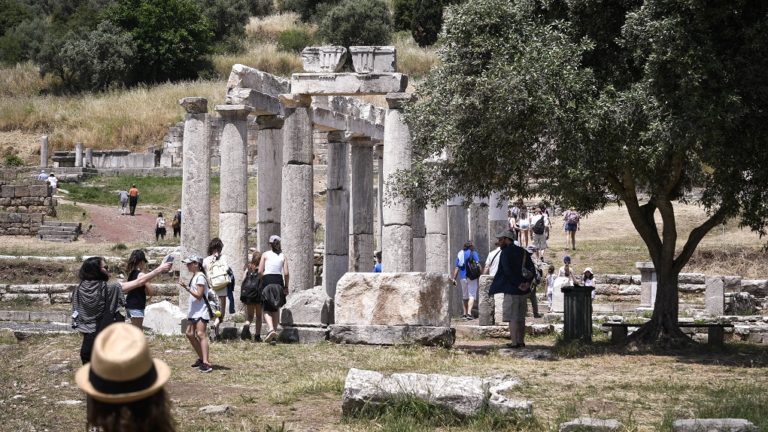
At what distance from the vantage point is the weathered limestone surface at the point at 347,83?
2322cm

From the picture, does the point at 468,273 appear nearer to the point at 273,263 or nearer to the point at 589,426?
the point at 273,263

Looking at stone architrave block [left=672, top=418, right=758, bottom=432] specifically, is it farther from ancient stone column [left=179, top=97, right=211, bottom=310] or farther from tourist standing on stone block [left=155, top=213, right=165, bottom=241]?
tourist standing on stone block [left=155, top=213, right=165, bottom=241]

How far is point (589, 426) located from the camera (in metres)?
10.1

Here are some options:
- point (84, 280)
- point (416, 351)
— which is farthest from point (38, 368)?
point (416, 351)

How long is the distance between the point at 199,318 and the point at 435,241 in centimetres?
1181

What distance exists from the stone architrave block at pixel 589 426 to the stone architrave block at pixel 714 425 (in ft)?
1.75

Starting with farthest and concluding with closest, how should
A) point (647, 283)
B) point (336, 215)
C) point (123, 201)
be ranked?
point (123, 201) → point (647, 283) → point (336, 215)

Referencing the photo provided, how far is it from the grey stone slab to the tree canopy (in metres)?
2.31

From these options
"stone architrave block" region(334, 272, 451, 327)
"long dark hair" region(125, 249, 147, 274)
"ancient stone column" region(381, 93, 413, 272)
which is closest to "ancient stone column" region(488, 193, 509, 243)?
"ancient stone column" region(381, 93, 413, 272)

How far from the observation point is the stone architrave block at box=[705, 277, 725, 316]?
26547 millimetres

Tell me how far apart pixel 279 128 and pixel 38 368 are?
1045 cm

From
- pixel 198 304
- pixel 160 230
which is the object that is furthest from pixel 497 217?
pixel 160 230

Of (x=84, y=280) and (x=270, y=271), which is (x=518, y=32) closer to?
(x=270, y=271)

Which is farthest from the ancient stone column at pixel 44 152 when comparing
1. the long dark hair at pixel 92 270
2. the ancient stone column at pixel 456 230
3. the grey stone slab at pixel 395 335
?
the long dark hair at pixel 92 270
